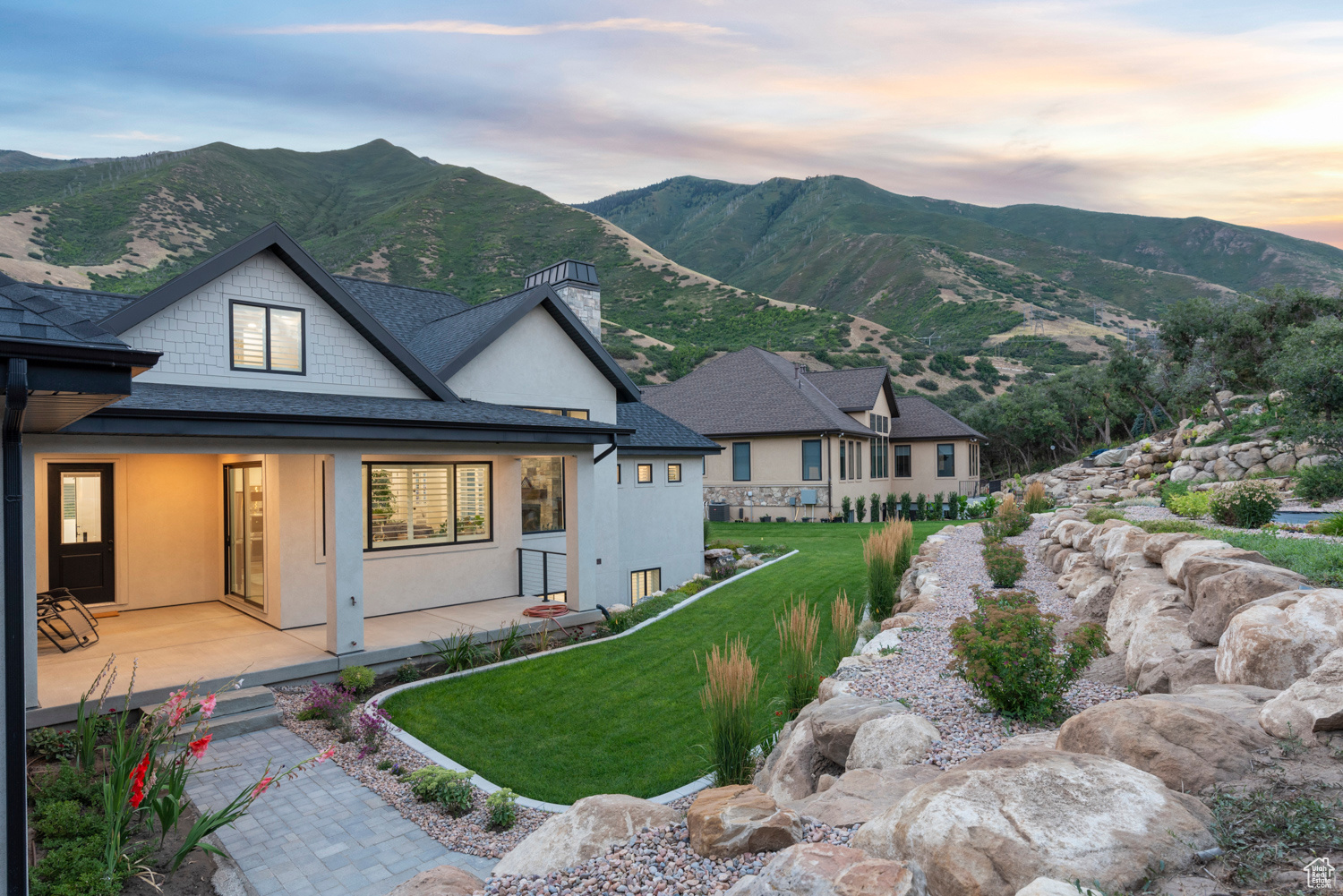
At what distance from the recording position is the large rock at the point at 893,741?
4.17 meters

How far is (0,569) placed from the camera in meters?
3.42

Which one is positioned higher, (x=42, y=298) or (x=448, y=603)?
(x=42, y=298)

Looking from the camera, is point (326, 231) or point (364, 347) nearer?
point (364, 347)

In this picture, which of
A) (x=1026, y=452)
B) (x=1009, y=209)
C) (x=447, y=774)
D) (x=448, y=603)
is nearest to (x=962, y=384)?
(x=1026, y=452)

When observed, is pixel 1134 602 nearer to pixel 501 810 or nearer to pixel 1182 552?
pixel 1182 552

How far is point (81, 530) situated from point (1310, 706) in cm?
1329

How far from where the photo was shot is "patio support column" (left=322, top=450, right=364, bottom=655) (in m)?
A: 8.12

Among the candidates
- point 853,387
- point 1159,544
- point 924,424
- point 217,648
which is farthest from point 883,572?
point 924,424

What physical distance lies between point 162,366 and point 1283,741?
36.2ft

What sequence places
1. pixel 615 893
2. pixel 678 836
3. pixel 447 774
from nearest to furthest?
pixel 615 893
pixel 678 836
pixel 447 774

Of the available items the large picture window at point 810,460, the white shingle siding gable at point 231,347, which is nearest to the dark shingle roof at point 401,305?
the white shingle siding gable at point 231,347

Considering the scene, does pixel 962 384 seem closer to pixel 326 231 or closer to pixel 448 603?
pixel 448 603

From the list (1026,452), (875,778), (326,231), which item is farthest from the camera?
(326,231)

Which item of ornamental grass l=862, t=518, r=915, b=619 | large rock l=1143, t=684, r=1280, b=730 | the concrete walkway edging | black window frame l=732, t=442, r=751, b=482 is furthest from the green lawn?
black window frame l=732, t=442, r=751, b=482
